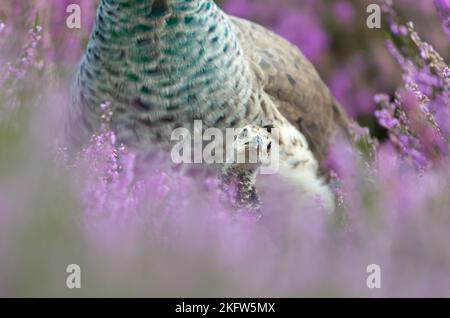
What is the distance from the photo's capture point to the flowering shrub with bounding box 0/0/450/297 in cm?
145

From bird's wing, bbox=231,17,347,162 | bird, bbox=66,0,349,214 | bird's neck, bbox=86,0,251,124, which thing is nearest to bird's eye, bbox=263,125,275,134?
bird, bbox=66,0,349,214

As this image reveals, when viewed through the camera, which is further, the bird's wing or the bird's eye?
the bird's wing

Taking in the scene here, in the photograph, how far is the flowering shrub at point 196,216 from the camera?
56.9 inches

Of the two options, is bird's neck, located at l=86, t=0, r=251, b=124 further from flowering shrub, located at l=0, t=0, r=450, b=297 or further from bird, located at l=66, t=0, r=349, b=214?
flowering shrub, located at l=0, t=0, r=450, b=297

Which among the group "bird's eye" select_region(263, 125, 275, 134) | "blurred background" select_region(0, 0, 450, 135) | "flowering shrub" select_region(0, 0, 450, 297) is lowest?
"flowering shrub" select_region(0, 0, 450, 297)

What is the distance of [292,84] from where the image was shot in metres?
3.33

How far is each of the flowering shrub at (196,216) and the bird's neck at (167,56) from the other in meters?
0.17

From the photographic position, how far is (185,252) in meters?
1.56

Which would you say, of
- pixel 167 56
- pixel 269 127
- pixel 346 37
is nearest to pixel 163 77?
pixel 167 56

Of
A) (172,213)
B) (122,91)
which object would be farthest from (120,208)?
(122,91)

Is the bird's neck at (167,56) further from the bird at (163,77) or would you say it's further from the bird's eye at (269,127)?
the bird's eye at (269,127)

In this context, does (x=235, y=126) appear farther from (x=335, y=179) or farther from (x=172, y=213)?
(x=172, y=213)

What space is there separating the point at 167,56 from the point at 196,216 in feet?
3.64

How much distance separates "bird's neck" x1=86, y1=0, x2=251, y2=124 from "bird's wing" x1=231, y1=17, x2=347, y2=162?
0.34m
